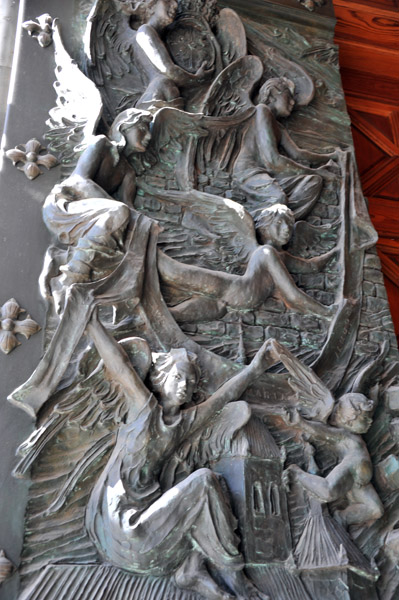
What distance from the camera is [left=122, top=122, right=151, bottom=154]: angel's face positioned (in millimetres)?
3482

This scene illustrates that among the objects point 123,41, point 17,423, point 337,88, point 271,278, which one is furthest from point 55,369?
point 337,88

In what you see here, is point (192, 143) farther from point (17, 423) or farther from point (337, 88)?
point (17, 423)

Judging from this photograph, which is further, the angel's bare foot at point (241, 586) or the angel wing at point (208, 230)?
the angel wing at point (208, 230)

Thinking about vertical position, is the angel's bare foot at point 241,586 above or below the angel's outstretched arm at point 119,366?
below

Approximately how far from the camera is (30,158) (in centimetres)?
339

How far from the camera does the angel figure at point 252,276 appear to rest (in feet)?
10.6

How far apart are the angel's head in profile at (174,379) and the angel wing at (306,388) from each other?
0.45 meters

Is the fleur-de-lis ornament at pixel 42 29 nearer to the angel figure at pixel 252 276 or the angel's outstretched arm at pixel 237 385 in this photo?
the angel figure at pixel 252 276

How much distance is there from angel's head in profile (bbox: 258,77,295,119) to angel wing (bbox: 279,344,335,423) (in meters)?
1.56

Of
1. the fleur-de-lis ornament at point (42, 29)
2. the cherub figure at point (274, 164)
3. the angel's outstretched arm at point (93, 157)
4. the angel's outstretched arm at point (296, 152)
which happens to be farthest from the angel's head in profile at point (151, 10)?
the angel's outstretched arm at point (93, 157)

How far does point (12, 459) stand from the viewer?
2.71 m

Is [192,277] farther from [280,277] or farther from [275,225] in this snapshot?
[275,225]

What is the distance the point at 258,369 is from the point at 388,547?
91cm

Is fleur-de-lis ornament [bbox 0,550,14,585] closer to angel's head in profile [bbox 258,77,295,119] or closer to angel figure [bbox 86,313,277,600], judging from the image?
angel figure [bbox 86,313,277,600]
